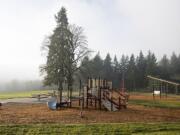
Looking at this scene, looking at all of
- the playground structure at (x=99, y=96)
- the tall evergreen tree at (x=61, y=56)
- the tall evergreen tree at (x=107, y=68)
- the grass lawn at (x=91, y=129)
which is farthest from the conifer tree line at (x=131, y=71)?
the grass lawn at (x=91, y=129)

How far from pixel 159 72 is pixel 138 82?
9372mm

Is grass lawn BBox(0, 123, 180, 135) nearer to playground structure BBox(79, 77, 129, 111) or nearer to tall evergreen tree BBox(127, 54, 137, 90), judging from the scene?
playground structure BBox(79, 77, 129, 111)

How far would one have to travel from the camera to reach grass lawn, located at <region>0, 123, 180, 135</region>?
615 inches

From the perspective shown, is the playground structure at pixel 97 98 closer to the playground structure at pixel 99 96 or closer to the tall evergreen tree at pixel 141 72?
the playground structure at pixel 99 96

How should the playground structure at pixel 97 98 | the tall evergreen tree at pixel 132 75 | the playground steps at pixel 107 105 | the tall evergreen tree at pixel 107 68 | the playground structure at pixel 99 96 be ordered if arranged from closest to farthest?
the playground steps at pixel 107 105
the playground structure at pixel 97 98
the playground structure at pixel 99 96
the tall evergreen tree at pixel 132 75
the tall evergreen tree at pixel 107 68

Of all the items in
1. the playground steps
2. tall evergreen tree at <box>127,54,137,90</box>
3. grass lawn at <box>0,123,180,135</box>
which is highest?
tall evergreen tree at <box>127,54,137,90</box>

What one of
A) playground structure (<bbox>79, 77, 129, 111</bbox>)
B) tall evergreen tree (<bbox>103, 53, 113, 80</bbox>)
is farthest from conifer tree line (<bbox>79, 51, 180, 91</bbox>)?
playground structure (<bbox>79, 77, 129, 111</bbox>)

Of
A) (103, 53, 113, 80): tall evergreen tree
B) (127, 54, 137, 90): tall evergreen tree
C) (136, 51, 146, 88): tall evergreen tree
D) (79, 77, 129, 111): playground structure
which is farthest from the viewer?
(103, 53, 113, 80): tall evergreen tree

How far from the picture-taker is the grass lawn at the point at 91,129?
615 inches

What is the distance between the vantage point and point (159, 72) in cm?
10038

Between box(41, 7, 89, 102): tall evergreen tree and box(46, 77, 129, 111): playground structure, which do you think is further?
box(41, 7, 89, 102): tall evergreen tree

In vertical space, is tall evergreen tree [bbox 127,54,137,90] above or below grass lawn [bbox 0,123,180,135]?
above

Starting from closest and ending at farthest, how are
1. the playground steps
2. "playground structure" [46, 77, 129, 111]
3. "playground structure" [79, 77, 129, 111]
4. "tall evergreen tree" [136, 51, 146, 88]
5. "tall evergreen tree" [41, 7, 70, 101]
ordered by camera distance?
1. the playground steps
2. "playground structure" [46, 77, 129, 111]
3. "playground structure" [79, 77, 129, 111]
4. "tall evergreen tree" [41, 7, 70, 101]
5. "tall evergreen tree" [136, 51, 146, 88]

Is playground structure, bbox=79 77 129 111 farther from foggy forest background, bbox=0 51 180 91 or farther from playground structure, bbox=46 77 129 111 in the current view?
foggy forest background, bbox=0 51 180 91
